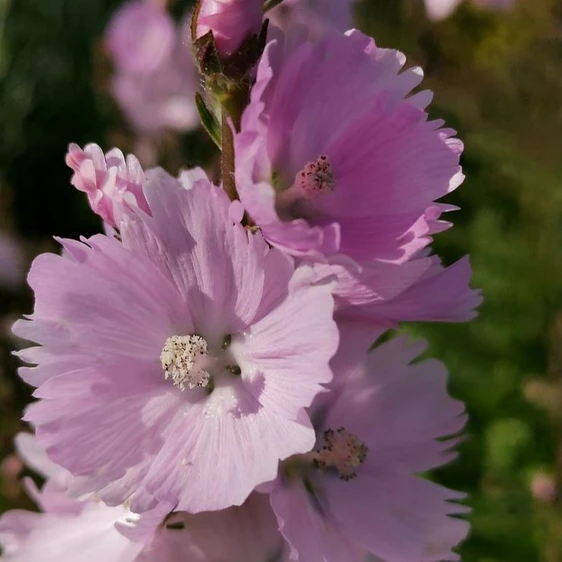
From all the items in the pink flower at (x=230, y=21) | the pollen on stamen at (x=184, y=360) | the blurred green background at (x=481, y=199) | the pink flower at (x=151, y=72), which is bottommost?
the blurred green background at (x=481, y=199)

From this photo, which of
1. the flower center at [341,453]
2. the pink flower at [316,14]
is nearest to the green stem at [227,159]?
the flower center at [341,453]

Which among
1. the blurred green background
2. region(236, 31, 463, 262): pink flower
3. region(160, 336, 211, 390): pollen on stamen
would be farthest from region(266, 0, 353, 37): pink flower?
region(160, 336, 211, 390): pollen on stamen

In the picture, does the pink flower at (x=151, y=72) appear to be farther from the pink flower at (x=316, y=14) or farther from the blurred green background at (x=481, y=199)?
the pink flower at (x=316, y=14)

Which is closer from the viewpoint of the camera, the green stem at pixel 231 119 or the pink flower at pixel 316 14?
the green stem at pixel 231 119

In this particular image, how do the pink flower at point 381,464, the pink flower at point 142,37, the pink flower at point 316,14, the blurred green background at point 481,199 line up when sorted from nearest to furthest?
1. the pink flower at point 381,464
2. the blurred green background at point 481,199
3. the pink flower at point 316,14
4. the pink flower at point 142,37

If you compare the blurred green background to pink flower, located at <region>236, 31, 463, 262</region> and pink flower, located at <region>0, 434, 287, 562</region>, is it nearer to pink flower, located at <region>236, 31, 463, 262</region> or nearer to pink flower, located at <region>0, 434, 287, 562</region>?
pink flower, located at <region>0, 434, 287, 562</region>
